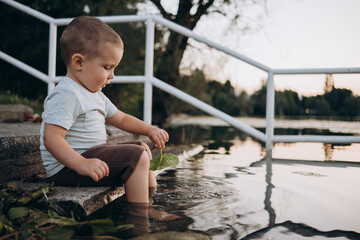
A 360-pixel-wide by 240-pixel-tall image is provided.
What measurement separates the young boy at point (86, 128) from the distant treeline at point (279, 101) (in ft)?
7.07

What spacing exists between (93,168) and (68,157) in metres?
0.11

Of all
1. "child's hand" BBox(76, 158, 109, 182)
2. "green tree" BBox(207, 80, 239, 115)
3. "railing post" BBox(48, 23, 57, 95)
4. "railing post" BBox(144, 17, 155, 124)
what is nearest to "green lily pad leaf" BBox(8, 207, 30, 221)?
"child's hand" BBox(76, 158, 109, 182)

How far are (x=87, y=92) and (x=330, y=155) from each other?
2095 millimetres

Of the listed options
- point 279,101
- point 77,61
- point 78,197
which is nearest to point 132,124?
point 77,61

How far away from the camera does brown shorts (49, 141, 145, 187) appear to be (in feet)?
4.64

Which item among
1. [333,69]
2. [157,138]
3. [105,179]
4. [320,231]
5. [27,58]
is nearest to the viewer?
[320,231]

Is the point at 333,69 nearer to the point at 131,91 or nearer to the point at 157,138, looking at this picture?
the point at 157,138

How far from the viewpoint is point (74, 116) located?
1.45 meters

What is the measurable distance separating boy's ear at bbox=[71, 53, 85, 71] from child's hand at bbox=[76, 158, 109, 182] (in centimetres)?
41

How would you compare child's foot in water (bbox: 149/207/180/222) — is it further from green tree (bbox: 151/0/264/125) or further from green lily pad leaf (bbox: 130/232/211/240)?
green tree (bbox: 151/0/264/125)

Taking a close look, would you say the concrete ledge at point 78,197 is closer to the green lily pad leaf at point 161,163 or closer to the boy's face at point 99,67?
the green lily pad leaf at point 161,163

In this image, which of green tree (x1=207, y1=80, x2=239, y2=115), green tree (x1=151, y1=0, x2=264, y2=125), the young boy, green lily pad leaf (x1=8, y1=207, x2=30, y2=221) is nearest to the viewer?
green lily pad leaf (x1=8, y1=207, x2=30, y2=221)

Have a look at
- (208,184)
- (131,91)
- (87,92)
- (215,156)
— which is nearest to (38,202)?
(87,92)

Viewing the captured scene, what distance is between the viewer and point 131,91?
8.91m
